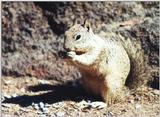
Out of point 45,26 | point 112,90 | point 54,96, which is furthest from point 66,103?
point 45,26

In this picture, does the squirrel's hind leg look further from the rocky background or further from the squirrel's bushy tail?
the squirrel's bushy tail

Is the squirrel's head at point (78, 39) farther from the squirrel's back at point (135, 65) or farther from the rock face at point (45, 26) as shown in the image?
the rock face at point (45, 26)

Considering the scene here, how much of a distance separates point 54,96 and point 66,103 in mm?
350

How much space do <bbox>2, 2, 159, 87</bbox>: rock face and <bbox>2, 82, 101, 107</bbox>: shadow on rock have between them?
0.47 meters

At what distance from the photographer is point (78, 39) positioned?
563 centimetres

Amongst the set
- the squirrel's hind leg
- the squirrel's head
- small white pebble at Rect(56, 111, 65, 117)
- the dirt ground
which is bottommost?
small white pebble at Rect(56, 111, 65, 117)

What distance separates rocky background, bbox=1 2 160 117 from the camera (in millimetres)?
6121

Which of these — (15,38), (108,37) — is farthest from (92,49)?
(15,38)

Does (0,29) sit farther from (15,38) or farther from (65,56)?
(65,56)

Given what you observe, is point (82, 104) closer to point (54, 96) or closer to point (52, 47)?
point (54, 96)

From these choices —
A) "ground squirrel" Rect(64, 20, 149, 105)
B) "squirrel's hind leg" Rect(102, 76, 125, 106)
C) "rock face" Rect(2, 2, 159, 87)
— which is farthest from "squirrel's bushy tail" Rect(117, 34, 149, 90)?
"rock face" Rect(2, 2, 159, 87)

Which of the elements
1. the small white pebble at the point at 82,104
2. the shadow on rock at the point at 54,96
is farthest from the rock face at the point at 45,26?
the small white pebble at the point at 82,104

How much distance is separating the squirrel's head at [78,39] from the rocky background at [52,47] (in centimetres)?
69

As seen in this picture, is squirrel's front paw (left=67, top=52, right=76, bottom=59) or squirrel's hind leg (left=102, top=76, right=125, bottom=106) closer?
squirrel's front paw (left=67, top=52, right=76, bottom=59)
